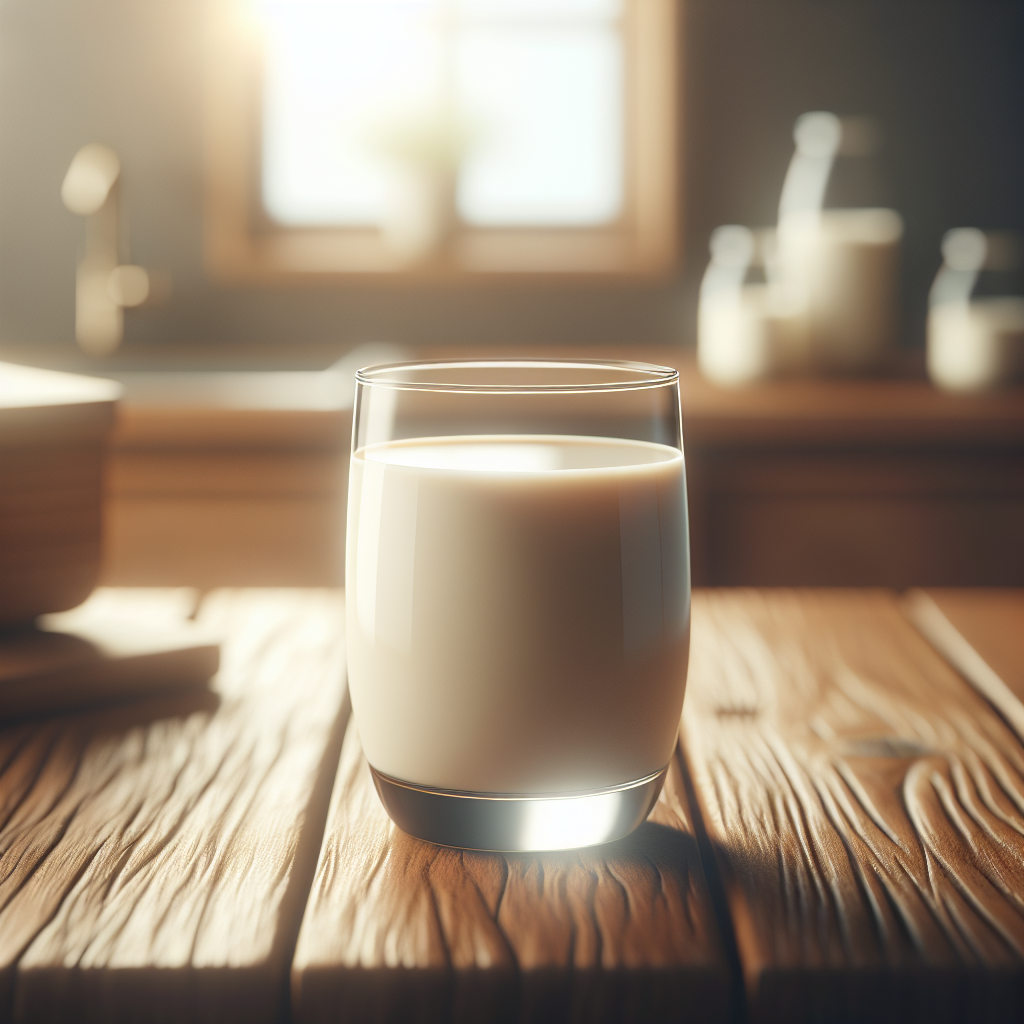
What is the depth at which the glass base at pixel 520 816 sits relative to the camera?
0.40 metres

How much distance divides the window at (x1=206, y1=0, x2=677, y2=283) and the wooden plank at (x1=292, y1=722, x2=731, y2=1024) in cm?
205

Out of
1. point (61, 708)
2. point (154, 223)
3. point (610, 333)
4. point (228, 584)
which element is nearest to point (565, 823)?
point (61, 708)

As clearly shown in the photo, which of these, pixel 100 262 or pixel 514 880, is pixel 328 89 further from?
pixel 514 880

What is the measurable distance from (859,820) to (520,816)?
141mm

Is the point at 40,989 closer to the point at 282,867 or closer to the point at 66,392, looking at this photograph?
the point at 282,867

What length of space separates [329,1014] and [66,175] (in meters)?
2.36

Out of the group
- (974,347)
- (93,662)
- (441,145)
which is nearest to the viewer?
(93,662)

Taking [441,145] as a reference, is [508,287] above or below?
below

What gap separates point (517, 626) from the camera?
1.30 feet


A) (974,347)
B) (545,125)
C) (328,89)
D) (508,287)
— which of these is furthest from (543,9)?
(974,347)

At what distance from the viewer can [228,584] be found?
5.38 ft

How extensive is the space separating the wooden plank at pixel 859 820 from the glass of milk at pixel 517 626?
0.06 metres

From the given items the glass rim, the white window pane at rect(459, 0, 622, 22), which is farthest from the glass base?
the white window pane at rect(459, 0, 622, 22)

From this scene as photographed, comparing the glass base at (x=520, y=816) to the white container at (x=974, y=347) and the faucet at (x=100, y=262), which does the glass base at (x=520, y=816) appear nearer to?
the white container at (x=974, y=347)
